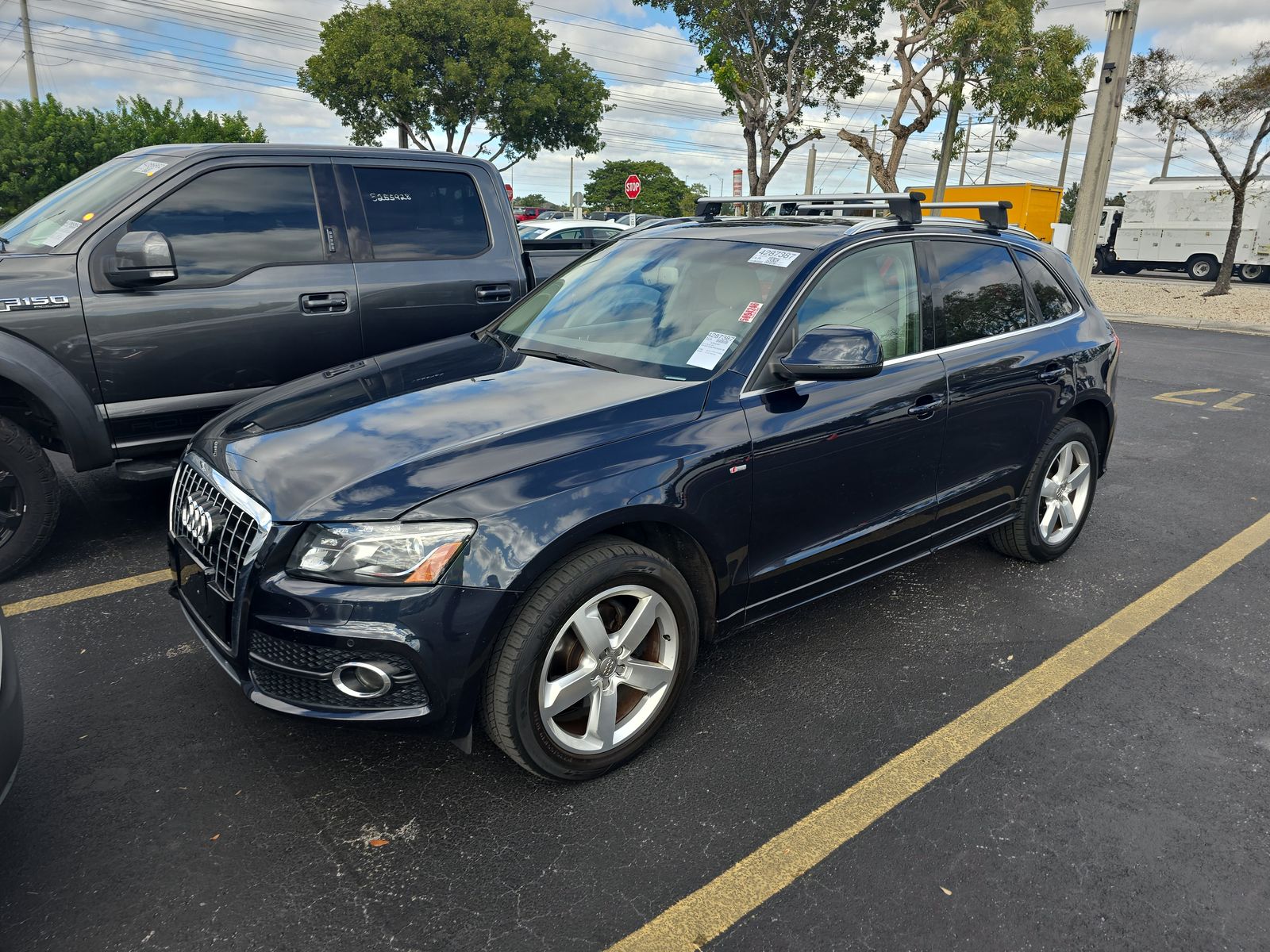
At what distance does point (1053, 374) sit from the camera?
161 inches

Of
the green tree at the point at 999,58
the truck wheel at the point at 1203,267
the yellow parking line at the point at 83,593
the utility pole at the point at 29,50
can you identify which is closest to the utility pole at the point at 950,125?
the green tree at the point at 999,58

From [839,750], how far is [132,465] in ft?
11.1

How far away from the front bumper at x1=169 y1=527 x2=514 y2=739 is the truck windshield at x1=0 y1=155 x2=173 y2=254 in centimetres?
268

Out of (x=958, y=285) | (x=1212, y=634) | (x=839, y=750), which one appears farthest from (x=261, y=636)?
(x=1212, y=634)

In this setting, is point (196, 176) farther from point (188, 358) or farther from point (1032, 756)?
point (1032, 756)

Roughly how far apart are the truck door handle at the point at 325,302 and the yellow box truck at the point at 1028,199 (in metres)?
19.4

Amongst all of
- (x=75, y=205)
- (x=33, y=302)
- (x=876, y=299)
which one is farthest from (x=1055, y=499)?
(x=75, y=205)

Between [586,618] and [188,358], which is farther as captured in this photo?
[188,358]

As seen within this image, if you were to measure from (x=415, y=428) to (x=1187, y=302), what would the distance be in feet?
71.0

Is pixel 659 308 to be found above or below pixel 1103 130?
below

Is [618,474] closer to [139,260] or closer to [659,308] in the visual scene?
[659,308]

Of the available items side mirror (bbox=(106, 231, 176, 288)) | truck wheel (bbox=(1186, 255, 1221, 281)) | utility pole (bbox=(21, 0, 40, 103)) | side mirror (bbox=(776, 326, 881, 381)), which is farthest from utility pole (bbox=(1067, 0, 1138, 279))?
utility pole (bbox=(21, 0, 40, 103))

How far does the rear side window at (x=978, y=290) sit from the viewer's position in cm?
372

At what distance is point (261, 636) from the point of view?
2.41 meters
